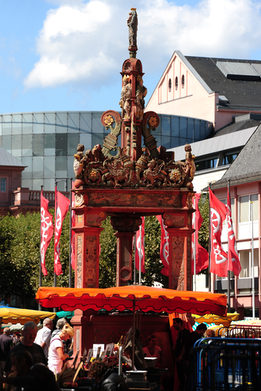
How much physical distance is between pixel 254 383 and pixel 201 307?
5.46 m

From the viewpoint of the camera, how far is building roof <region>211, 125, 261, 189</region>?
66494 mm

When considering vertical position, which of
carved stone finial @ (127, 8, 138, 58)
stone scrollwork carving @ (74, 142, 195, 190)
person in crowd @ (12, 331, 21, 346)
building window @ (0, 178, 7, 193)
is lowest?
person in crowd @ (12, 331, 21, 346)

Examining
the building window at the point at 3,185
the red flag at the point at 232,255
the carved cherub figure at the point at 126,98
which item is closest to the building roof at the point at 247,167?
the red flag at the point at 232,255

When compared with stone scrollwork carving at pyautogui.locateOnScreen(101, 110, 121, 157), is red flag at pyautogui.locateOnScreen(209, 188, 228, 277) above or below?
below

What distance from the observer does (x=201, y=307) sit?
840 inches

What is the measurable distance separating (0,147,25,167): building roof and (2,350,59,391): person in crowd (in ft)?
292

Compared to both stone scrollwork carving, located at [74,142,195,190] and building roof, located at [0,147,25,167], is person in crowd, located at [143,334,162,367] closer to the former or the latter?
stone scrollwork carving, located at [74,142,195,190]

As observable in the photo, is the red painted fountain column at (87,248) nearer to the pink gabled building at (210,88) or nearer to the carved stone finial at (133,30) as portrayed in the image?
the carved stone finial at (133,30)

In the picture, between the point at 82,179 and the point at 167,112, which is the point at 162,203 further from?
the point at 167,112

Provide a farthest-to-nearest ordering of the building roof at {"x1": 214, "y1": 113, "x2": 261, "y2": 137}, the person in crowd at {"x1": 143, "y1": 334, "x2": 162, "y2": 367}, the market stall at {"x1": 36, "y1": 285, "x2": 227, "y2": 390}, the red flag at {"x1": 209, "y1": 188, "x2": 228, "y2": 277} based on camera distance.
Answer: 1. the building roof at {"x1": 214, "y1": 113, "x2": 261, "y2": 137}
2. the red flag at {"x1": 209, "y1": 188, "x2": 228, "y2": 277}
3. the person in crowd at {"x1": 143, "y1": 334, "x2": 162, "y2": 367}
4. the market stall at {"x1": 36, "y1": 285, "x2": 227, "y2": 390}

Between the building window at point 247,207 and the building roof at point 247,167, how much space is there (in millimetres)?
1081

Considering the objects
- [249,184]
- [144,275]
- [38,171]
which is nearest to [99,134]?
[38,171]

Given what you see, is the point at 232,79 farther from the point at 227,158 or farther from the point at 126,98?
the point at 126,98

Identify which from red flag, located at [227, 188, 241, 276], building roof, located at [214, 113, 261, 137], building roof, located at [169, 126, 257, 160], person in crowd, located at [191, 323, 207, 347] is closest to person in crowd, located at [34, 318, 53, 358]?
person in crowd, located at [191, 323, 207, 347]
